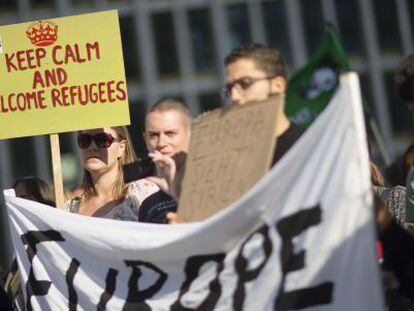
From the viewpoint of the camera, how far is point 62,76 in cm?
539

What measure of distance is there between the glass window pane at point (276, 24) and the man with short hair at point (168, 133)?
86.7 feet

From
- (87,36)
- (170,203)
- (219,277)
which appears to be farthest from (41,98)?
(219,277)

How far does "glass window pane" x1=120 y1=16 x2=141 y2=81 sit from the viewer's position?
31.3 m

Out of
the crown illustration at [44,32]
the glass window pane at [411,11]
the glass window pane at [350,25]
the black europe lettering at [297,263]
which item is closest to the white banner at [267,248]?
the black europe lettering at [297,263]

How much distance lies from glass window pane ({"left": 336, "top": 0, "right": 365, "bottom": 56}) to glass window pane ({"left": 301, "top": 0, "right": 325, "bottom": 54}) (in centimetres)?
59

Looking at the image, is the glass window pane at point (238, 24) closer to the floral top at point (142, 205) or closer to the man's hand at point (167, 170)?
the floral top at point (142, 205)

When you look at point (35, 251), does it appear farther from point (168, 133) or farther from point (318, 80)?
point (318, 80)

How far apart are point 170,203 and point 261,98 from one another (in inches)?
32.2

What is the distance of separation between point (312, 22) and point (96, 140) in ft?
86.3

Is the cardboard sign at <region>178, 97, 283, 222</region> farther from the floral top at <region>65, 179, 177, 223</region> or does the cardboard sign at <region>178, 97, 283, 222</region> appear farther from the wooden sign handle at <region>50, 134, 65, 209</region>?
the wooden sign handle at <region>50, 134, 65, 209</region>

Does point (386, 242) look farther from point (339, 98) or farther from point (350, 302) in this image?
point (339, 98)

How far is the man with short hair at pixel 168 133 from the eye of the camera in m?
4.68

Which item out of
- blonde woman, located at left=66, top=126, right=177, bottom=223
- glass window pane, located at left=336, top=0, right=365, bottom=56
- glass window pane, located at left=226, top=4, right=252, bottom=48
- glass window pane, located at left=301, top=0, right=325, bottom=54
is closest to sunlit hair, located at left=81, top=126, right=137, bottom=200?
blonde woman, located at left=66, top=126, right=177, bottom=223

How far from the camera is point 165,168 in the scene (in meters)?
4.57
